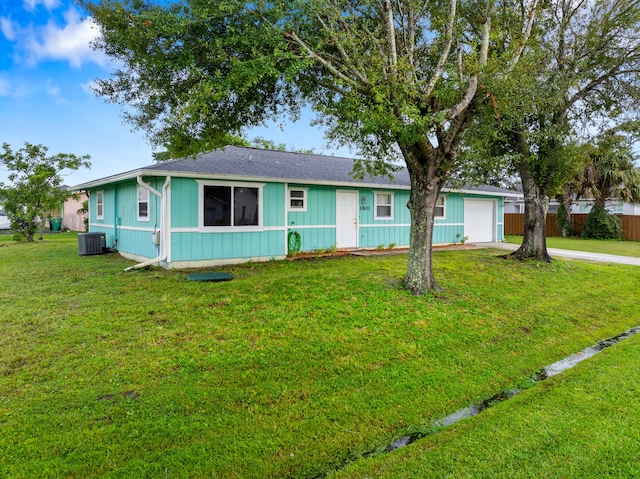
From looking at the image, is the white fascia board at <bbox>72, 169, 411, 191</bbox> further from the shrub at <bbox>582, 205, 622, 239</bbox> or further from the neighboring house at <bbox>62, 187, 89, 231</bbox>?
the shrub at <bbox>582, 205, 622, 239</bbox>

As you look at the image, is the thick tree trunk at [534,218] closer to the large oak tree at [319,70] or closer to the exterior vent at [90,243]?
the large oak tree at [319,70]

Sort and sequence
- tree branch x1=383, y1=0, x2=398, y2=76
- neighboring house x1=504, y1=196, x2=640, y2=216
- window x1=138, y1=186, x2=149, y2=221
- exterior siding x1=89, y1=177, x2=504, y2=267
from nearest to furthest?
tree branch x1=383, y1=0, x2=398, y2=76 < exterior siding x1=89, y1=177, x2=504, y2=267 < window x1=138, y1=186, x2=149, y2=221 < neighboring house x1=504, y1=196, x2=640, y2=216

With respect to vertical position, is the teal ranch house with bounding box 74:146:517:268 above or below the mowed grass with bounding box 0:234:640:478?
above

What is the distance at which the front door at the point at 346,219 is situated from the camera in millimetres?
12297

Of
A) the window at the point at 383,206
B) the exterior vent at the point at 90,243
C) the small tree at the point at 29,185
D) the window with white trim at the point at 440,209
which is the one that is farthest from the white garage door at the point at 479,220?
the small tree at the point at 29,185

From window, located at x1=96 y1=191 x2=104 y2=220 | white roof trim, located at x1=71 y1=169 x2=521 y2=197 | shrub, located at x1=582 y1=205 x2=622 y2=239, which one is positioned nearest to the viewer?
white roof trim, located at x1=71 y1=169 x2=521 y2=197

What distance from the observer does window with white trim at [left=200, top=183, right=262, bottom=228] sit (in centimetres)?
955

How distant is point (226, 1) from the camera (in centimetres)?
542

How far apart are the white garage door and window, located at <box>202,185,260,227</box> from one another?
31.5 feet

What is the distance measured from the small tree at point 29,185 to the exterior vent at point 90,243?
552 centimetres

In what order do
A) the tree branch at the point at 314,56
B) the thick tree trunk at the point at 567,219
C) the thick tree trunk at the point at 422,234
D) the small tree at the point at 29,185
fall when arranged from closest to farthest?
the tree branch at the point at 314,56
the thick tree trunk at the point at 422,234
the small tree at the point at 29,185
the thick tree trunk at the point at 567,219

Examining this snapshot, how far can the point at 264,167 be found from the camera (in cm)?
1136

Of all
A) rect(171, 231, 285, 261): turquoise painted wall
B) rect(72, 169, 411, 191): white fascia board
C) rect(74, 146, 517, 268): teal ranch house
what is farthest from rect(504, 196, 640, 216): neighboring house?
rect(171, 231, 285, 261): turquoise painted wall

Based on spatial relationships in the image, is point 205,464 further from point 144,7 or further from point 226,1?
point 144,7
